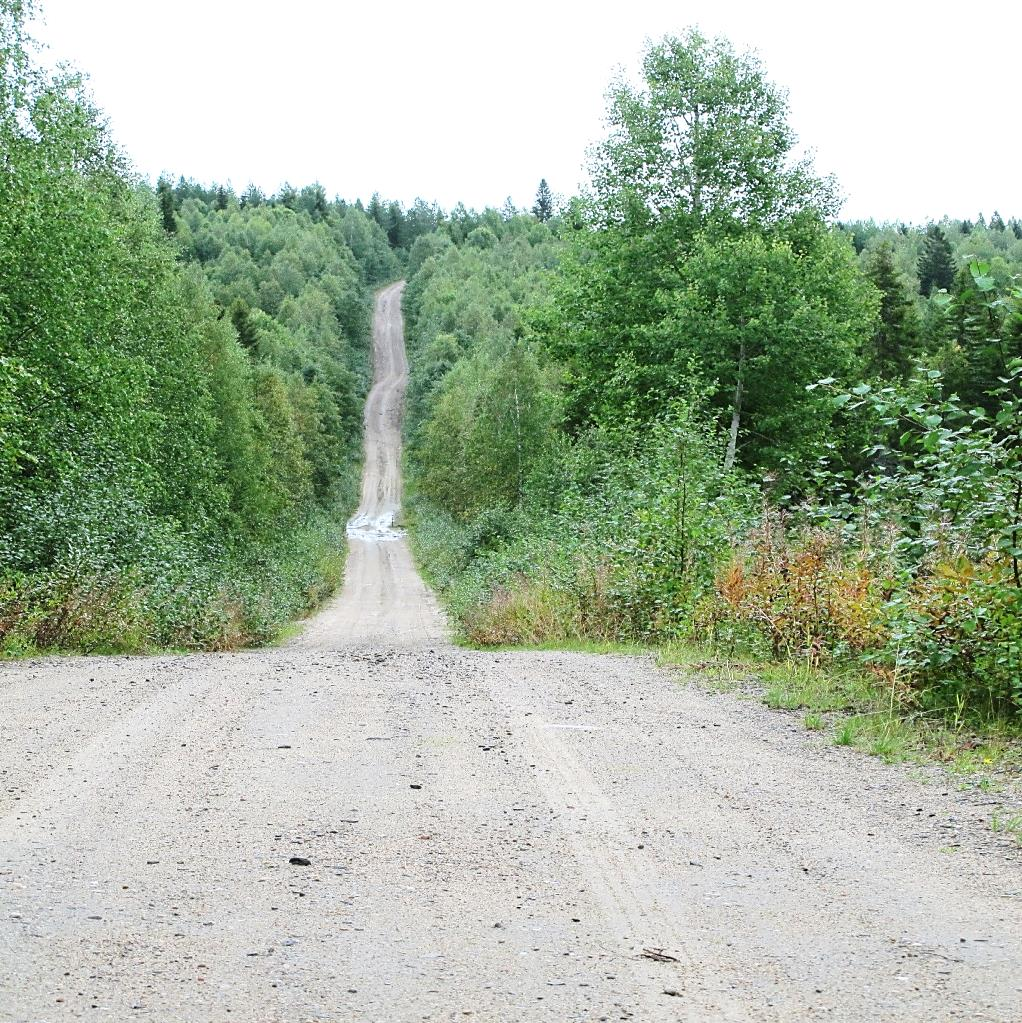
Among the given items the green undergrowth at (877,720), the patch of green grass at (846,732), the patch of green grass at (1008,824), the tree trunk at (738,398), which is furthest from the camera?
the tree trunk at (738,398)

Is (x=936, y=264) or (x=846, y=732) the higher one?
(x=936, y=264)

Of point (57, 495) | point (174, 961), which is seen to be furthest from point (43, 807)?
point (57, 495)

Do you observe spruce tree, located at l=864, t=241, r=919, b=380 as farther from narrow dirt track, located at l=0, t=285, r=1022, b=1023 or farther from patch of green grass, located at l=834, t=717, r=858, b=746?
narrow dirt track, located at l=0, t=285, r=1022, b=1023

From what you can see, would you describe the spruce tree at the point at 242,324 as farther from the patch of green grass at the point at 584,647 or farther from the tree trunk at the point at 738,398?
the patch of green grass at the point at 584,647

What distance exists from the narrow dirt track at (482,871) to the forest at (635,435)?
207 cm

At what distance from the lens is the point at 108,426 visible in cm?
2077

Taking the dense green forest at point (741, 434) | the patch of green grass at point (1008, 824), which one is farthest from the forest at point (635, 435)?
the patch of green grass at point (1008, 824)

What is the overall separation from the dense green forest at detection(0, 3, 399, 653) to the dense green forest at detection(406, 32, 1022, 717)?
554 centimetres

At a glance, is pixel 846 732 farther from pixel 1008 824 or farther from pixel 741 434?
pixel 741 434

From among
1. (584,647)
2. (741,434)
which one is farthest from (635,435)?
(584,647)

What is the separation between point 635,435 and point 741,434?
617 cm

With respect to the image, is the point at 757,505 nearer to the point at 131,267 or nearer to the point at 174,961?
the point at 174,961

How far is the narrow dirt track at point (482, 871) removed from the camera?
3225 millimetres

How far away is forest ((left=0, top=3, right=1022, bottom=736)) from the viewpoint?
7742 millimetres
